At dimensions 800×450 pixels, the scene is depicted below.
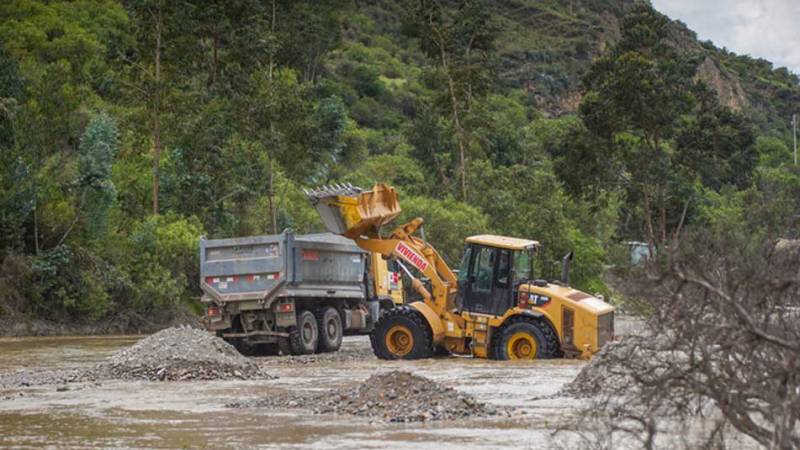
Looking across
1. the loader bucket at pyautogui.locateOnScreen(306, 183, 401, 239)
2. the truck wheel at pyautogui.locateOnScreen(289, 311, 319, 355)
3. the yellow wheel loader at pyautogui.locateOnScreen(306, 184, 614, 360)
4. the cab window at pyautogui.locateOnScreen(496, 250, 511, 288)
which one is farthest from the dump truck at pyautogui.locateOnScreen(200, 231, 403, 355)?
the cab window at pyautogui.locateOnScreen(496, 250, 511, 288)

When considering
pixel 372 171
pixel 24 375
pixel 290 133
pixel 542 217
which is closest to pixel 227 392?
pixel 24 375

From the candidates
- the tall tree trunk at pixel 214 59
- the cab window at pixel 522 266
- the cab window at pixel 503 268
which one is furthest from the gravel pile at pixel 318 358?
the tall tree trunk at pixel 214 59

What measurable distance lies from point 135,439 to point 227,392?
19.4ft

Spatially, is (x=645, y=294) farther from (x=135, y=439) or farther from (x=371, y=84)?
(x=371, y=84)

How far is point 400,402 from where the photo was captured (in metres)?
17.8

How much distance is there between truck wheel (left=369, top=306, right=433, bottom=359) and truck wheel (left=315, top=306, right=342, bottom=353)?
11.3 feet

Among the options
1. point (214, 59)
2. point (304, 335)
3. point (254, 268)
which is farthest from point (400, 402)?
point (214, 59)

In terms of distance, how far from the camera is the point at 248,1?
5619cm

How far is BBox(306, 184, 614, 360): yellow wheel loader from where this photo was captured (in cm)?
2719

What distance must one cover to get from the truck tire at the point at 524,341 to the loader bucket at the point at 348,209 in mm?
3715

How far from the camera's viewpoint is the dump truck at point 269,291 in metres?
29.9

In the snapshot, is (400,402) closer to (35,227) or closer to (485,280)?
(485,280)

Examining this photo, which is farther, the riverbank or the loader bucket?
the riverbank

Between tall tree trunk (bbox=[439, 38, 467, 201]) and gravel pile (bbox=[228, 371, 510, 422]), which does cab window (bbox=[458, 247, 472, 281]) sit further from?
tall tree trunk (bbox=[439, 38, 467, 201])
